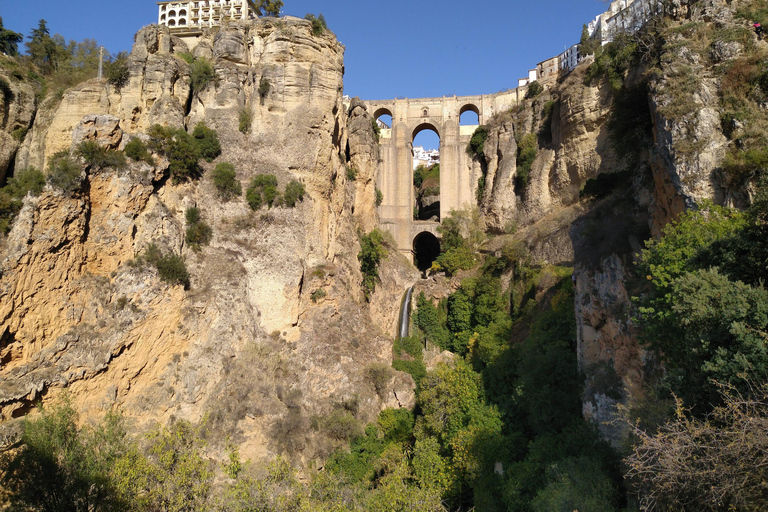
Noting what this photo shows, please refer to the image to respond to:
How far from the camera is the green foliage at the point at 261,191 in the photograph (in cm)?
2516

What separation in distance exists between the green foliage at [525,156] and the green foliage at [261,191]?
689 inches

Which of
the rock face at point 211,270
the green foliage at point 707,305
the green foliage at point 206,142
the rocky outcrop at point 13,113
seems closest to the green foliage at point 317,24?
the rock face at point 211,270

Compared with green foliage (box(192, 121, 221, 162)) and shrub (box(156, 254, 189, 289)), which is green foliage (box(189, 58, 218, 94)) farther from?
shrub (box(156, 254, 189, 289))

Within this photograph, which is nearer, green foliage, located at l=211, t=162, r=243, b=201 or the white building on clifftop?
green foliage, located at l=211, t=162, r=243, b=201

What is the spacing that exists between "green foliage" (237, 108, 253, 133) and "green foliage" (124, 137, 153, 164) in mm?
5131

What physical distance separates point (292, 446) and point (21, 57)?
2526 cm

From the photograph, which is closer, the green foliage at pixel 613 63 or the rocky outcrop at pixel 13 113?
the rocky outcrop at pixel 13 113

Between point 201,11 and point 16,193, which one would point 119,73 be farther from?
point 201,11

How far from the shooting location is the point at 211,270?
906 inches

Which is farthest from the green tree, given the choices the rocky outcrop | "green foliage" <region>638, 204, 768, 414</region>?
"green foliage" <region>638, 204, 768, 414</region>

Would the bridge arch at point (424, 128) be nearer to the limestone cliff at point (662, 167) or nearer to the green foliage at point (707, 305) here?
the limestone cliff at point (662, 167)

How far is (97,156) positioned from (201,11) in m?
21.3

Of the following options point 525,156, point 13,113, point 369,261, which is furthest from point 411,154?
point 13,113

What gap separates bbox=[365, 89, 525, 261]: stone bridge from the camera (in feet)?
129
